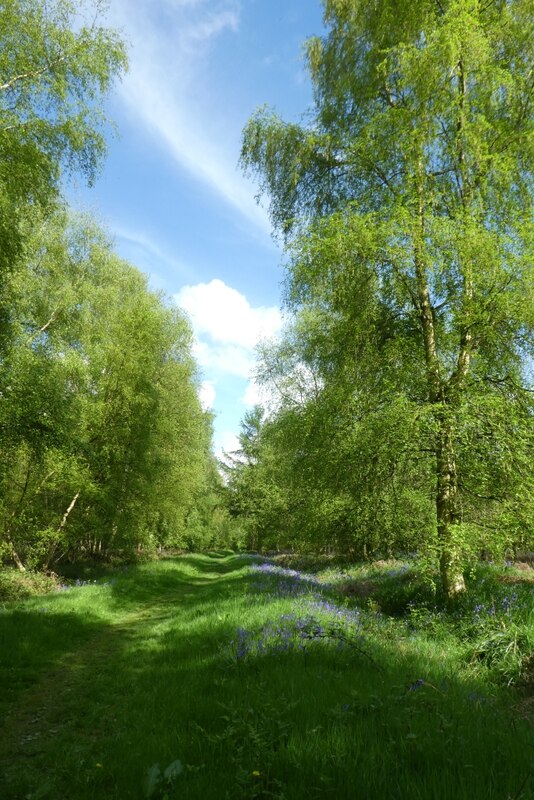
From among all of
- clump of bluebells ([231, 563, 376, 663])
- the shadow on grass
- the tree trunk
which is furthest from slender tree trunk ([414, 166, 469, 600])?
the shadow on grass

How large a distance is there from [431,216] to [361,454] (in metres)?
4.71

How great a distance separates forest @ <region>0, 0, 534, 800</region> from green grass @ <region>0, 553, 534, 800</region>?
1.4 inches

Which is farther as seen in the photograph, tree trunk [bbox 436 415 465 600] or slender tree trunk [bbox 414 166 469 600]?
slender tree trunk [bbox 414 166 469 600]

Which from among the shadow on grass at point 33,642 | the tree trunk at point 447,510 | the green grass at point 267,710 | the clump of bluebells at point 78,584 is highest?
the tree trunk at point 447,510

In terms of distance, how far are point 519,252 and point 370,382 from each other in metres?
3.73

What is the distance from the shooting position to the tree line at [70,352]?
9.06 meters

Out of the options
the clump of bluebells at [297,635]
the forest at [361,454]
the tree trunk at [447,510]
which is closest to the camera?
the forest at [361,454]

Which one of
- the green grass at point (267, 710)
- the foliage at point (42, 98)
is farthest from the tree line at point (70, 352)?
the green grass at point (267, 710)

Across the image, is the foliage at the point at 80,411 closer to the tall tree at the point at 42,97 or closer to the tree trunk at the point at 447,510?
the tall tree at the point at 42,97

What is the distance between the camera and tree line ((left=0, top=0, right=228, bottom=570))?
9062mm

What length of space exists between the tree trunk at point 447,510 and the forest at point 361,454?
6 cm

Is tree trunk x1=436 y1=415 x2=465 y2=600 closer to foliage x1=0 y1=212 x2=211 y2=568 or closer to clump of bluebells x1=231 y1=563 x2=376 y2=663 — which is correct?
clump of bluebells x1=231 y1=563 x2=376 y2=663

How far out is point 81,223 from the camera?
26203mm

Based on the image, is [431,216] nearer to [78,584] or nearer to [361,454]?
[361,454]
